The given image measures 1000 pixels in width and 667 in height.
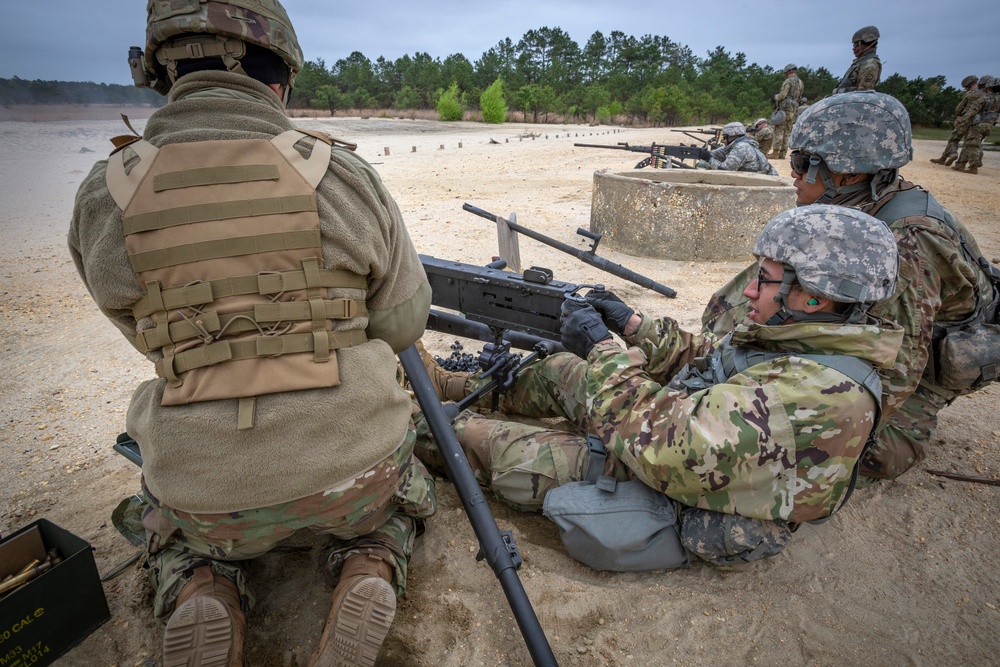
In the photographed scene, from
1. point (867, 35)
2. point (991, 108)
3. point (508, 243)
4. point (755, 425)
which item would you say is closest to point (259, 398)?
point (755, 425)

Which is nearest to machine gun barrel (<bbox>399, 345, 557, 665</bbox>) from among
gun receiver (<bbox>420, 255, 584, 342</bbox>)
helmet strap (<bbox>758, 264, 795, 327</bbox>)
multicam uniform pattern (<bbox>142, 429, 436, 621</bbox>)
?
multicam uniform pattern (<bbox>142, 429, 436, 621</bbox>)

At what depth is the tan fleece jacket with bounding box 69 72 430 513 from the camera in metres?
1.61

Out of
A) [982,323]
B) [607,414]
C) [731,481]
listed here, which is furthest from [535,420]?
[982,323]

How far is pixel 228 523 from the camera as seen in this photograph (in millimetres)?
1702

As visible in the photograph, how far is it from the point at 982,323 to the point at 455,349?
10.2 feet

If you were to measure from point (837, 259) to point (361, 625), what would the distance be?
201cm

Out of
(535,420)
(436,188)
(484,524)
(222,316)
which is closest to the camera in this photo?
(222,316)

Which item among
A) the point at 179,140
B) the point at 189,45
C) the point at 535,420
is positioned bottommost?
the point at 535,420

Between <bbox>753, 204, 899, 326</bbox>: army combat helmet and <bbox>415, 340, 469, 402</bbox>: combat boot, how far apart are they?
1923 mm

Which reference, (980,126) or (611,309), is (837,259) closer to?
(611,309)

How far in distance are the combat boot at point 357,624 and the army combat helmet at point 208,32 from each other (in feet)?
5.78

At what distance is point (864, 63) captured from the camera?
11.1m

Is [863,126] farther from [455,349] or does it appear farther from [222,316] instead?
[222,316]

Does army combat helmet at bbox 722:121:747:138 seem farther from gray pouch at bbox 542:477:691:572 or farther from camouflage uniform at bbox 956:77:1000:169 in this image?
gray pouch at bbox 542:477:691:572
